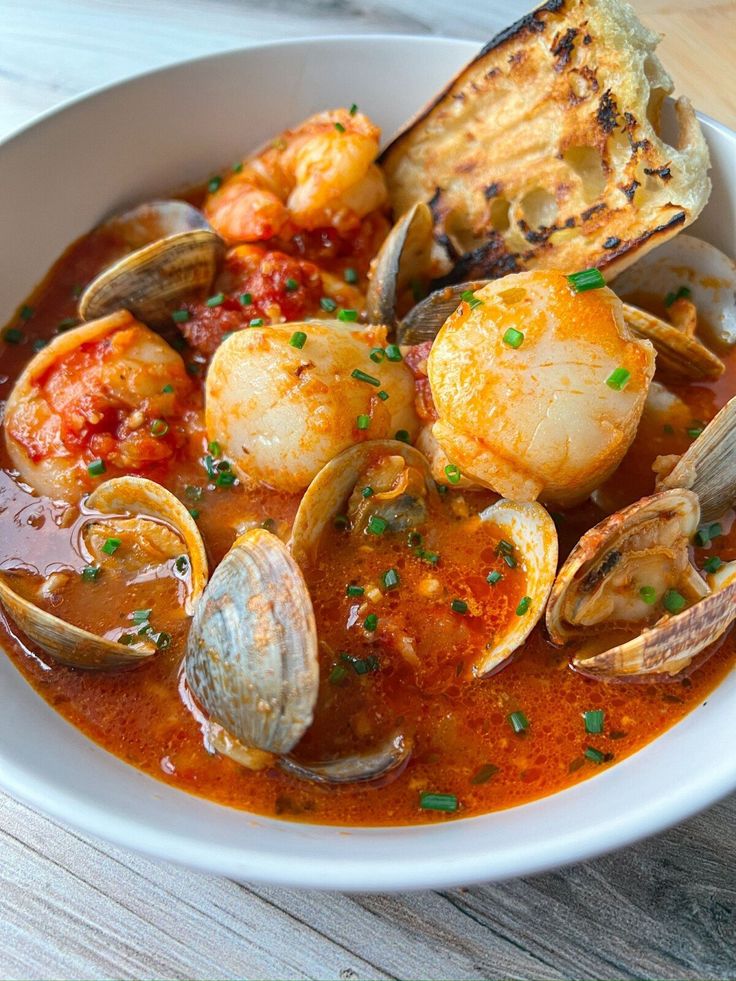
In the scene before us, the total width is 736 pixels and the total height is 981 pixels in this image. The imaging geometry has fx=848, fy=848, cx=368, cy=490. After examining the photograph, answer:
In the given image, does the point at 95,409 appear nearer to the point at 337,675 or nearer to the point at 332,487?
the point at 332,487

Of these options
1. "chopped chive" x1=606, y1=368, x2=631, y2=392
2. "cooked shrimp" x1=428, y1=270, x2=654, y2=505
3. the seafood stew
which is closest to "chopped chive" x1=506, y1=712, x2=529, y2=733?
the seafood stew

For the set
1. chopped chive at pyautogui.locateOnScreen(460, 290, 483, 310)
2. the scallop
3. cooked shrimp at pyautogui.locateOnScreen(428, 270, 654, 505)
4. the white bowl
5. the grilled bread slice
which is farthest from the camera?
the grilled bread slice

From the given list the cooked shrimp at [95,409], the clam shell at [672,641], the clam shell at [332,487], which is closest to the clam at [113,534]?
the cooked shrimp at [95,409]

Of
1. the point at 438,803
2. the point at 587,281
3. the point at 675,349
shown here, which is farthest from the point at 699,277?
the point at 438,803

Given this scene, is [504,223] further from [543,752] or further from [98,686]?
[98,686]

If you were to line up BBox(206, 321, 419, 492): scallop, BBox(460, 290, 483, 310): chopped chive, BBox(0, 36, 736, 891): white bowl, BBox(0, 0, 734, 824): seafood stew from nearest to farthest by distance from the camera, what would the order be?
BBox(0, 36, 736, 891): white bowl < BBox(0, 0, 734, 824): seafood stew < BBox(460, 290, 483, 310): chopped chive < BBox(206, 321, 419, 492): scallop

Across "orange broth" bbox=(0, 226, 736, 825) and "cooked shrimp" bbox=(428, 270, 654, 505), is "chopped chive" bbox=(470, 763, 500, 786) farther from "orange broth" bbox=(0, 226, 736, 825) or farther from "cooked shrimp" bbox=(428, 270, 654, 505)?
"cooked shrimp" bbox=(428, 270, 654, 505)

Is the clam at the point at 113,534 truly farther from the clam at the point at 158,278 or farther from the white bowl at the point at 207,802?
the clam at the point at 158,278
